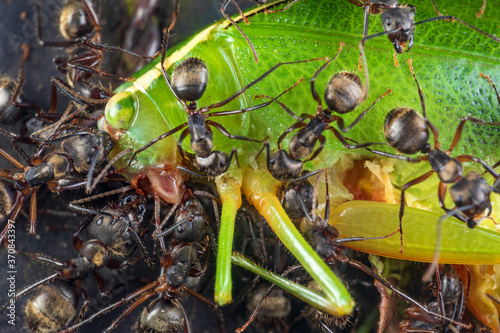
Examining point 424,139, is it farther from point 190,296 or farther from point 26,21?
point 26,21

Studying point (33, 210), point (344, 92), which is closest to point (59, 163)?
point (33, 210)

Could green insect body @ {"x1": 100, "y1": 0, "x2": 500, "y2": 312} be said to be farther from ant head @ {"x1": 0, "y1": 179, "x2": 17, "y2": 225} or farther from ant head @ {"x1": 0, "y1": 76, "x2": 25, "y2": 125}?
ant head @ {"x1": 0, "y1": 76, "x2": 25, "y2": 125}

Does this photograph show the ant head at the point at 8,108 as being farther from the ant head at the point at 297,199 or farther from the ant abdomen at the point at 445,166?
the ant abdomen at the point at 445,166

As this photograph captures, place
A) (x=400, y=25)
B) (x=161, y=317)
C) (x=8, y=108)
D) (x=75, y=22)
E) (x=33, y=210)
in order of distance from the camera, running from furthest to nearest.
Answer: (x=75, y=22) < (x=8, y=108) < (x=33, y=210) < (x=161, y=317) < (x=400, y=25)

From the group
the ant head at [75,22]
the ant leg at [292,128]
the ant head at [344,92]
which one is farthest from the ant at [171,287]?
the ant head at [75,22]

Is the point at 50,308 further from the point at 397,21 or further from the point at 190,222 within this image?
the point at 397,21
